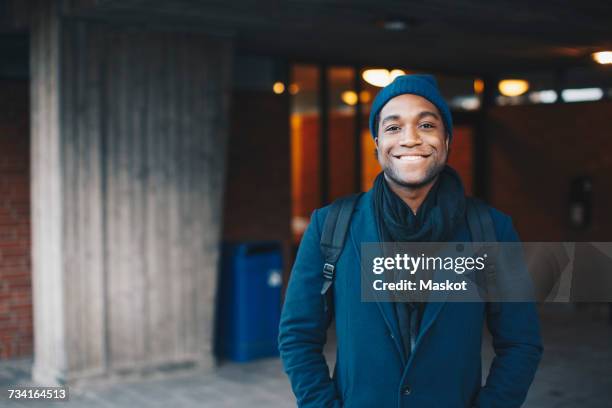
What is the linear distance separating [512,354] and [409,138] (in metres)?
0.76

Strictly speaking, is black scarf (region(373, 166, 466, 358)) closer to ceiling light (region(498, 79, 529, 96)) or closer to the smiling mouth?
the smiling mouth

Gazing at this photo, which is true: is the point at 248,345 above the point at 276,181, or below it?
below

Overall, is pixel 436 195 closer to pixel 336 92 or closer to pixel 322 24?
pixel 322 24

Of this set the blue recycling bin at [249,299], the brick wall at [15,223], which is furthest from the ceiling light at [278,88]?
the brick wall at [15,223]

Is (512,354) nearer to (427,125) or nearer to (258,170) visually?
(427,125)

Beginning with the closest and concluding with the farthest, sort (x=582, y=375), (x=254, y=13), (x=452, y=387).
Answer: (x=452, y=387) < (x=254, y=13) < (x=582, y=375)

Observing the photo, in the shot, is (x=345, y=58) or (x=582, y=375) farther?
(x=345, y=58)

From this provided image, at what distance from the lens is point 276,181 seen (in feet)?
29.0

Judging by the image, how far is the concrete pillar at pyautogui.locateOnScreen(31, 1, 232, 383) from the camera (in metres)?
6.22

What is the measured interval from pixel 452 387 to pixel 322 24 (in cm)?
506

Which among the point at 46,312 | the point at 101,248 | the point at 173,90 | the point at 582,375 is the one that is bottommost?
the point at 582,375

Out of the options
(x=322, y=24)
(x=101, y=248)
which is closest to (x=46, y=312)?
(x=101, y=248)

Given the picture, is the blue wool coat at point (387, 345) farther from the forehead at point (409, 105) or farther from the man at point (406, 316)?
the forehead at point (409, 105)

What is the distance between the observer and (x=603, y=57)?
916 cm
